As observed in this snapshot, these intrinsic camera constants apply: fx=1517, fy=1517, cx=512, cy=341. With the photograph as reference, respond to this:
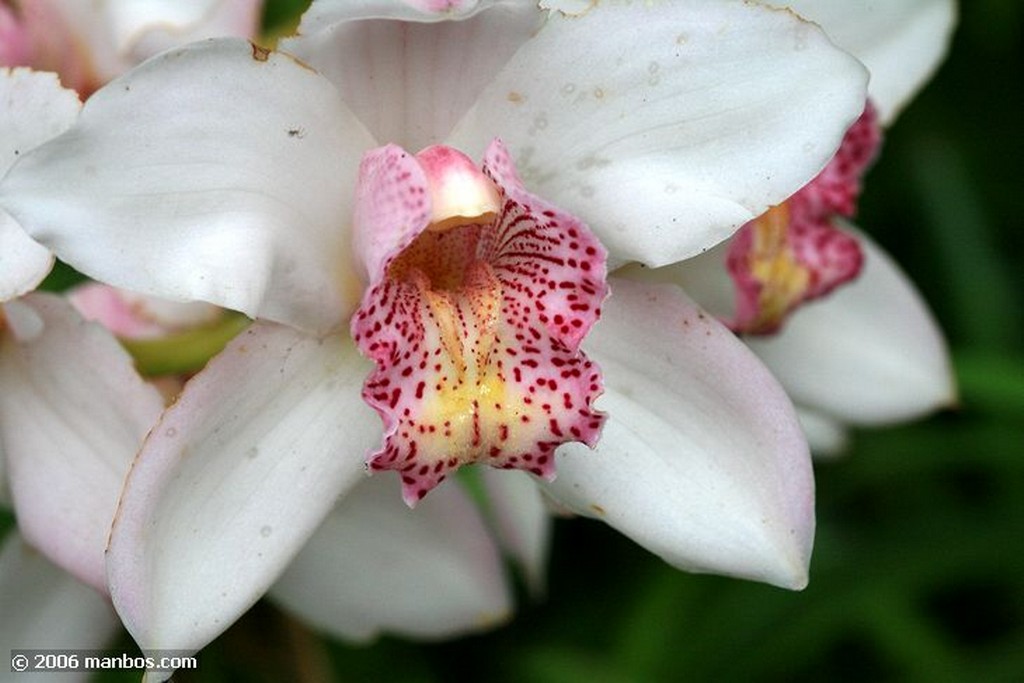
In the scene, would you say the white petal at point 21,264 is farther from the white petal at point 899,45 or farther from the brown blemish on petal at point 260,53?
the white petal at point 899,45

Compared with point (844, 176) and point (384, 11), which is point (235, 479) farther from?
point (844, 176)

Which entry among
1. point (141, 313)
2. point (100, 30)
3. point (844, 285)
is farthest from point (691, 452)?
point (100, 30)

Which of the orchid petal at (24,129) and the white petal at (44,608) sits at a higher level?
the orchid petal at (24,129)

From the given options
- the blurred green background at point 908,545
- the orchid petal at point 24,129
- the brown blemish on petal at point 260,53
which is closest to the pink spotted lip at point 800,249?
the brown blemish on petal at point 260,53

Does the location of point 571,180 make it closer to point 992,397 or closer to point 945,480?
point 992,397

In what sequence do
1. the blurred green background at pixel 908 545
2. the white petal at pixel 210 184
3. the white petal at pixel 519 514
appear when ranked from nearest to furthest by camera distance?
the white petal at pixel 210 184 → the white petal at pixel 519 514 → the blurred green background at pixel 908 545

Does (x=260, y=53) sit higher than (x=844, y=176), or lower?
higher
